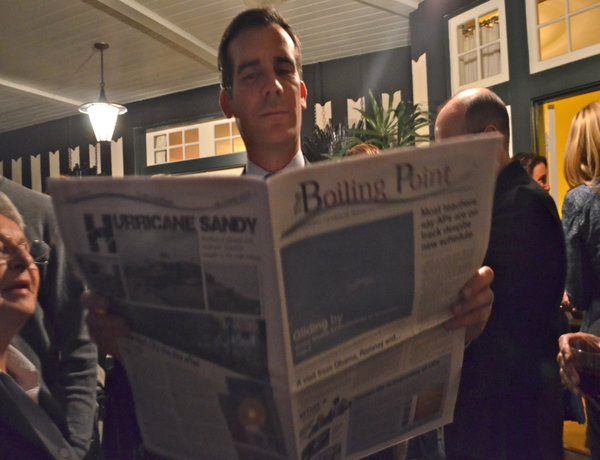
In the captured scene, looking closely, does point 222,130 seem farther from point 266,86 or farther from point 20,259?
point 20,259

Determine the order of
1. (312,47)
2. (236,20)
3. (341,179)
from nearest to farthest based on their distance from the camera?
(341,179) → (236,20) → (312,47)

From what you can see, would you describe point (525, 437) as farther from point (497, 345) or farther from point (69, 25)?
point (69, 25)

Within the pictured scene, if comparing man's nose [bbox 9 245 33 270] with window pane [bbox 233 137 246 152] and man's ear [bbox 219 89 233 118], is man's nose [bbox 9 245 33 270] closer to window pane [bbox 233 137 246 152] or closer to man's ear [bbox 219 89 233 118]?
man's ear [bbox 219 89 233 118]

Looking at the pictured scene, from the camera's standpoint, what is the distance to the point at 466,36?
12.5 feet

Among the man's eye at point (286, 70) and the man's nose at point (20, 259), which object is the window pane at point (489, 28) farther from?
the man's nose at point (20, 259)

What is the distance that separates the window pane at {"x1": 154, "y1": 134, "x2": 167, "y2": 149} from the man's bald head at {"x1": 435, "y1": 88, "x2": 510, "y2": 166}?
5709 millimetres

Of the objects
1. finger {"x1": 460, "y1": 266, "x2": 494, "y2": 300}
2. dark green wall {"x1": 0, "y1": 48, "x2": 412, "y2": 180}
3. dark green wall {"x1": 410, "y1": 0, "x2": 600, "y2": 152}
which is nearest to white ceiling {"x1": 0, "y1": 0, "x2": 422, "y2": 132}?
dark green wall {"x1": 0, "y1": 48, "x2": 412, "y2": 180}

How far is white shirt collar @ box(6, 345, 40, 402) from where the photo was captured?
28.7 inches

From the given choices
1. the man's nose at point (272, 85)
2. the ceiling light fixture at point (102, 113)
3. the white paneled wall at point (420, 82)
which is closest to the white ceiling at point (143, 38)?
the white paneled wall at point (420, 82)

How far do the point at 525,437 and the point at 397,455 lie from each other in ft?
1.44

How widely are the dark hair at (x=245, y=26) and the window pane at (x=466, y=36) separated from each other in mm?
3215

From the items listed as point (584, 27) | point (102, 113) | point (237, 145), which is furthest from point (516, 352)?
point (237, 145)

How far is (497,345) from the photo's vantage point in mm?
1067

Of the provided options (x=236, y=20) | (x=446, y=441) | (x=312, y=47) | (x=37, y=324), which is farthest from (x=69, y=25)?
(x=446, y=441)
